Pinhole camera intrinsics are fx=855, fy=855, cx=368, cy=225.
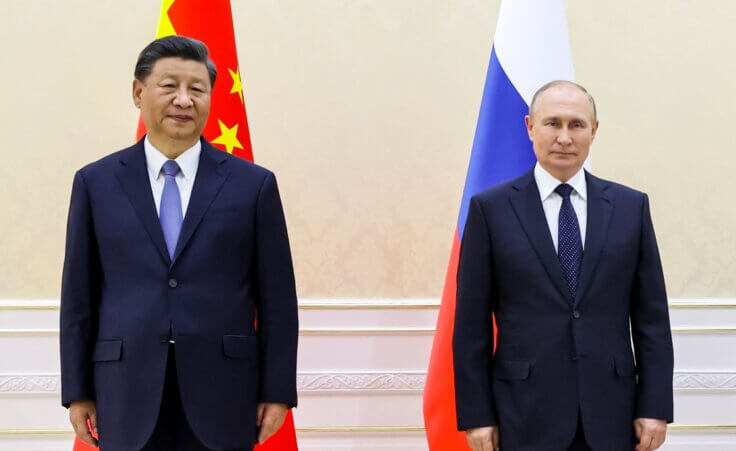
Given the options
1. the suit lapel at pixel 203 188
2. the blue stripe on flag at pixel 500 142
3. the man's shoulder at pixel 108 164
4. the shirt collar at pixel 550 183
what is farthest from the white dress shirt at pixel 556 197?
the man's shoulder at pixel 108 164

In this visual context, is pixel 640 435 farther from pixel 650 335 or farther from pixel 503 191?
pixel 503 191

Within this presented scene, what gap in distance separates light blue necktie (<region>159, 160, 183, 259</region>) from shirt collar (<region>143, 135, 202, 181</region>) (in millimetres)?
33

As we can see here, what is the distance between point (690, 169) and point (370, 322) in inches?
60.0

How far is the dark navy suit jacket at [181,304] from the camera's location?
6.45 feet

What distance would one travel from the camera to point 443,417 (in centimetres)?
279

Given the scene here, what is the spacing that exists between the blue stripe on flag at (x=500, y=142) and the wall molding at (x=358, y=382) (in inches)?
37.9

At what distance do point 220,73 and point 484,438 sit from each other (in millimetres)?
1619

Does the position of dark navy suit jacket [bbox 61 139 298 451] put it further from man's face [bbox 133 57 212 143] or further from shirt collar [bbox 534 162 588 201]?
shirt collar [bbox 534 162 588 201]

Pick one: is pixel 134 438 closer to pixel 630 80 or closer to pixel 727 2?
pixel 630 80

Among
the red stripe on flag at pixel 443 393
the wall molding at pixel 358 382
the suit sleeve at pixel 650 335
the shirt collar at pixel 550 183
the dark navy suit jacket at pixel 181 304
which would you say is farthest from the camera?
the wall molding at pixel 358 382

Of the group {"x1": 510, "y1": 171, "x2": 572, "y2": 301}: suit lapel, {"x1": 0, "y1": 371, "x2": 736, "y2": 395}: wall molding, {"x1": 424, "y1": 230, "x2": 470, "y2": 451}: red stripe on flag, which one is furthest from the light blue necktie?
{"x1": 0, "y1": 371, "x2": 736, "y2": 395}: wall molding

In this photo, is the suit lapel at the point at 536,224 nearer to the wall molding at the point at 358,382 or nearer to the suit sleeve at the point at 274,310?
the suit sleeve at the point at 274,310

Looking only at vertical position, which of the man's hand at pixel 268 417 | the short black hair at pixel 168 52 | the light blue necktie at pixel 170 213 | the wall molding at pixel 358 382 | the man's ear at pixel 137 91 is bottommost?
the wall molding at pixel 358 382

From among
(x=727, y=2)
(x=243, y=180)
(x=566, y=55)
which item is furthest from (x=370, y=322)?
(x=727, y=2)
